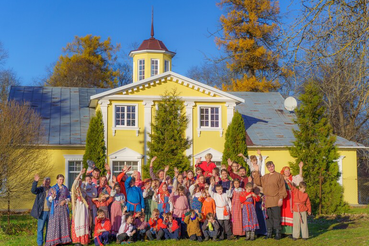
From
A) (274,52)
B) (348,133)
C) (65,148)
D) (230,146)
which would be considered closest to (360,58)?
(274,52)

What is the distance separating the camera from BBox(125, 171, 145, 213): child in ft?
41.9

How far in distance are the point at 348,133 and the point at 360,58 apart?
27371mm

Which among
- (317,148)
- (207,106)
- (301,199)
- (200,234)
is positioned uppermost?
(207,106)

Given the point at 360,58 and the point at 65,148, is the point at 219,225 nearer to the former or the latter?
the point at 360,58

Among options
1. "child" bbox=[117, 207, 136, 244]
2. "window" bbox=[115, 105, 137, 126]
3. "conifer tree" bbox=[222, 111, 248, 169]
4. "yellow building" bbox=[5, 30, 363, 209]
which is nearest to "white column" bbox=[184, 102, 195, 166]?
"yellow building" bbox=[5, 30, 363, 209]

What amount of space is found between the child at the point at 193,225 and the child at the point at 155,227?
0.61 meters

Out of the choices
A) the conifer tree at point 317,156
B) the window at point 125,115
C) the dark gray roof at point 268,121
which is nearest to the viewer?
the conifer tree at point 317,156

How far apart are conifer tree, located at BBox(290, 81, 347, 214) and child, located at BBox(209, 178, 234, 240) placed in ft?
25.5

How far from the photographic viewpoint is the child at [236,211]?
40.4ft

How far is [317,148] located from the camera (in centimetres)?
1989

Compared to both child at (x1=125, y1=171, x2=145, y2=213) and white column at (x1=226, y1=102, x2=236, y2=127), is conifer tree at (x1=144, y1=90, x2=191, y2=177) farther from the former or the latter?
child at (x1=125, y1=171, x2=145, y2=213)

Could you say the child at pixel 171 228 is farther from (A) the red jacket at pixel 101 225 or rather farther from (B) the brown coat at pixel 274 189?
(B) the brown coat at pixel 274 189

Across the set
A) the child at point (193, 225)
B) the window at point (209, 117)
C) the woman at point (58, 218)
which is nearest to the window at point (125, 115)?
the window at point (209, 117)

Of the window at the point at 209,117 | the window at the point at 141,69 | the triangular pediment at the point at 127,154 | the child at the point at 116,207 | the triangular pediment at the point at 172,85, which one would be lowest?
the child at the point at 116,207
